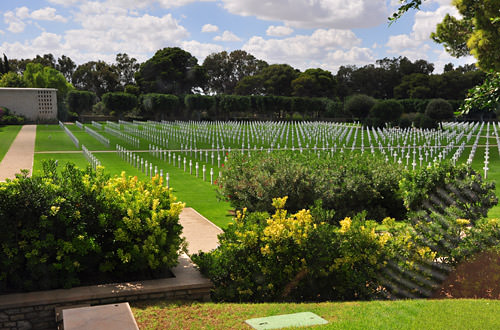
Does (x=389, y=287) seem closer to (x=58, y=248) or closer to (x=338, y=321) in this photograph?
(x=338, y=321)

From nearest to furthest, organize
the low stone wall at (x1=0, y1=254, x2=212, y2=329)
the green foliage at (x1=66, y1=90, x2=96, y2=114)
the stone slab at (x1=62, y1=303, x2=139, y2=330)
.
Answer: the stone slab at (x1=62, y1=303, x2=139, y2=330) → the low stone wall at (x1=0, y1=254, x2=212, y2=329) → the green foliage at (x1=66, y1=90, x2=96, y2=114)

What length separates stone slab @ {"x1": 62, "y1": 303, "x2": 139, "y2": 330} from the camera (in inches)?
192

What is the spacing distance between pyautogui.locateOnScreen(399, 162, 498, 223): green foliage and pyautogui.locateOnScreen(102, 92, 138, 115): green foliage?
73.7 m

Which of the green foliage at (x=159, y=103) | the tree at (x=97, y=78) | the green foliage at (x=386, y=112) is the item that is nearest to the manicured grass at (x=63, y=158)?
the green foliage at (x=386, y=112)

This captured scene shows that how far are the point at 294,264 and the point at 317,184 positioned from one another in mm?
5851

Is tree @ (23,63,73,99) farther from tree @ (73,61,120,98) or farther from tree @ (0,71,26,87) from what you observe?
tree @ (73,61,120,98)

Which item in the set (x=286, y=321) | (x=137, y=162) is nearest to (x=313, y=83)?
(x=137, y=162)

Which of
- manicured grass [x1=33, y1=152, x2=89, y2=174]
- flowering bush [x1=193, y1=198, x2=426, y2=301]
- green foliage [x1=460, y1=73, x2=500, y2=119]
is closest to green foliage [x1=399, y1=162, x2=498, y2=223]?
flowering bush [x1=193, y1=198, x2=426, y2=301]

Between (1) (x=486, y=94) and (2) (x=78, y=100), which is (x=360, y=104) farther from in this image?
(1) (x=486, y=94)

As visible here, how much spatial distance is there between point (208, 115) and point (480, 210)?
3259 inches

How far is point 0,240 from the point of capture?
627cm

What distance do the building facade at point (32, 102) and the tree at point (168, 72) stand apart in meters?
21.6

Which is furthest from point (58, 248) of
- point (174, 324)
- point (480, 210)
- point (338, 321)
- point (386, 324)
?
point (480, 210)

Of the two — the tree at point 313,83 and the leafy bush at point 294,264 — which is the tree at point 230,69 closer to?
the tree at point 313,83
